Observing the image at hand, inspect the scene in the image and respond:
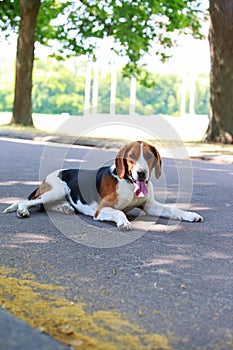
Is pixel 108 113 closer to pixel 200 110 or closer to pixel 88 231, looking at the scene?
pixel 88 231

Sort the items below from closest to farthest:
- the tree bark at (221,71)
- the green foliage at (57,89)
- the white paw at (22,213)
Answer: the white paw at (22,213)
the tree bark at (221,71)
the green foliage at (57,89)

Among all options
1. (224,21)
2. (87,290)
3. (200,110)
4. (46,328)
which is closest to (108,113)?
(87,290)

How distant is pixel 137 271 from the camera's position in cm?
447

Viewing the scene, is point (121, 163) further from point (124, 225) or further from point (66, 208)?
point (66, 208)

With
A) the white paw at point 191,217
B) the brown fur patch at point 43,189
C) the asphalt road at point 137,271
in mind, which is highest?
the brown fur patch at point 43,189

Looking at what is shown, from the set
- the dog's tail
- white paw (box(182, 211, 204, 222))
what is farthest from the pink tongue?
the dog's tail

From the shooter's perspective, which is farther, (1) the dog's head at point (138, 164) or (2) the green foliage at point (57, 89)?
(2) the green foliage at point (57, 89)

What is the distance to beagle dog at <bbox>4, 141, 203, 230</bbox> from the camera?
590 cm

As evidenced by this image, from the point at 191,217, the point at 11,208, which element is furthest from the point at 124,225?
the point at 11,208

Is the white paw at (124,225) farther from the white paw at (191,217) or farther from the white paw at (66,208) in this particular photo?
the white paw at (66,208)

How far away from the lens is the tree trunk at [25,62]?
1064 inches

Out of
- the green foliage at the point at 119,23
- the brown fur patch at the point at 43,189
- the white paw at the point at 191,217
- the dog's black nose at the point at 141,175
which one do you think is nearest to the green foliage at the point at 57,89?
the green foliage at the point at 119,23

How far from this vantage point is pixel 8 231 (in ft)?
18.8

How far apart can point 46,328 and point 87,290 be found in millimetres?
776
